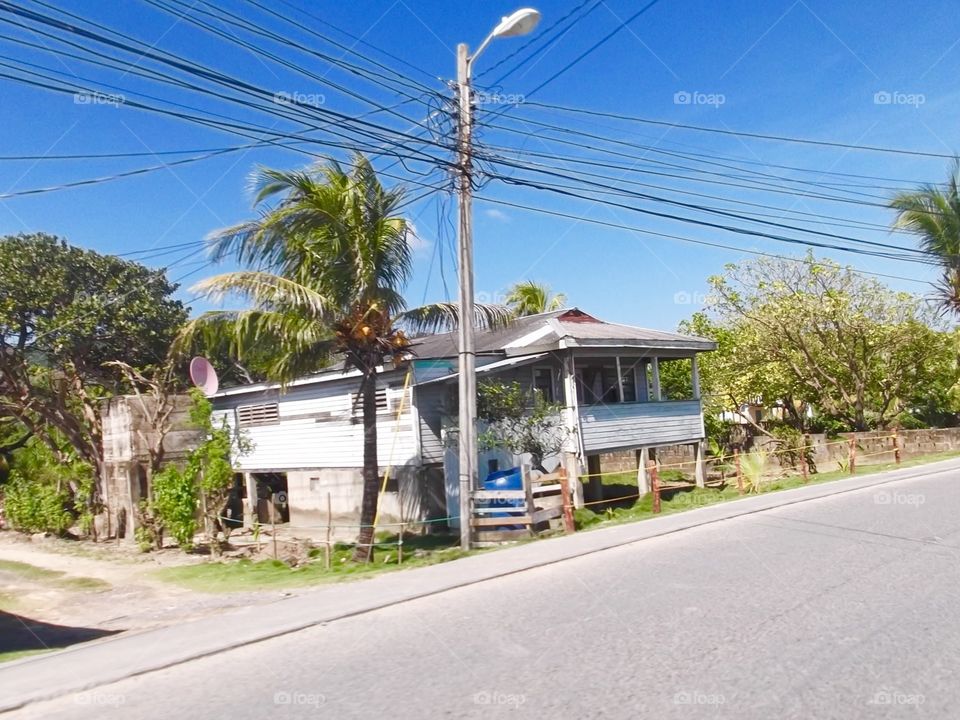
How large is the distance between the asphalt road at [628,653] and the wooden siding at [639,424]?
10.2m

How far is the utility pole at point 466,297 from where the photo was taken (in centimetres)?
1398

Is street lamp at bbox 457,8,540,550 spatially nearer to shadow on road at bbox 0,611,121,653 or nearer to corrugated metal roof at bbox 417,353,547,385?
corrugated metal roof at bbox 417,353,547,385

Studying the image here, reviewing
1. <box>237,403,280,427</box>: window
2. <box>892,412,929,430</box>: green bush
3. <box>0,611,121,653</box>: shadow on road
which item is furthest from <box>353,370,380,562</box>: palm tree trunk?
<box>892,412,929,430</box>: green bush

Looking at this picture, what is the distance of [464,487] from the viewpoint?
14.2 m

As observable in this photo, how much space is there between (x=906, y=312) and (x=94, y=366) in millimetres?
27604

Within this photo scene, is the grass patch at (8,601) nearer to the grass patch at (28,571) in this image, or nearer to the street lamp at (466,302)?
the grass patch at (28,571)

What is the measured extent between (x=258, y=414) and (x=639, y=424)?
1063 cm

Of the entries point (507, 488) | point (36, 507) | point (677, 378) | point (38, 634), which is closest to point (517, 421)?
point (507, 488)

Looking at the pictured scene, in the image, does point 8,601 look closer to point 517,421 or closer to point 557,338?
point 517,421

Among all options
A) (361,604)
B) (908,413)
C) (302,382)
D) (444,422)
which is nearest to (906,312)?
(908,413)

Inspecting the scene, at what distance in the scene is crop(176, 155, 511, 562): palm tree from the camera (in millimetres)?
14477

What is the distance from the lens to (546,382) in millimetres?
21797

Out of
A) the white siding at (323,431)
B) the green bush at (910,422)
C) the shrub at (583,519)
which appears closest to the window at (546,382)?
the white siding at (323,431)

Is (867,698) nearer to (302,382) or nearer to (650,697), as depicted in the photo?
(650,697)
